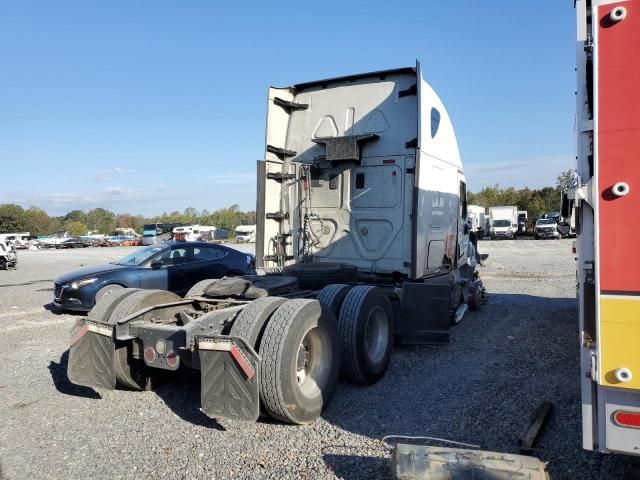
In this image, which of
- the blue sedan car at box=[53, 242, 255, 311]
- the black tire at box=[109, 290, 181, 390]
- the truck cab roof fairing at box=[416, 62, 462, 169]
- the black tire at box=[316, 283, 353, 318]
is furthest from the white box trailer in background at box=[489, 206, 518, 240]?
the black tire at box=[109, 290, 181, 390]

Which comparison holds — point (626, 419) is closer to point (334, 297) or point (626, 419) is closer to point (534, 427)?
point (534, 427)

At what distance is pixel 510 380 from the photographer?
552cm

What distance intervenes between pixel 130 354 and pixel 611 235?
439 cm

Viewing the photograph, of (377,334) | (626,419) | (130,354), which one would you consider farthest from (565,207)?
(130,354)

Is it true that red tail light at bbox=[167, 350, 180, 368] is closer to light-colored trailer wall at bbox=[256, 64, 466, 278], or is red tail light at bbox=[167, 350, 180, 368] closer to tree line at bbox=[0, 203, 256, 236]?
light-colored trailer wall at bbox=[256, 64, 466, 278]

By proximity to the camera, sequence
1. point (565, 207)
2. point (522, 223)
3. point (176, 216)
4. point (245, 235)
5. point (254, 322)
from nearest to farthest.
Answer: point (565, 207) < point (254, 322) < point (522, 223) < point (245, 235) < point (176, 216)

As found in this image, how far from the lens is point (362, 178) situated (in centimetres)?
760

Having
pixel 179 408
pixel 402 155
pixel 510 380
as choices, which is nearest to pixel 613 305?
pixel 510 380

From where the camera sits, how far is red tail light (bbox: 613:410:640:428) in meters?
2.69

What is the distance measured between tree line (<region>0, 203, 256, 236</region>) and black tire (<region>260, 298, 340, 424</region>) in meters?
82.5

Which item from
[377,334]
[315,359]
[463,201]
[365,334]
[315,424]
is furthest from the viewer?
[463,201]

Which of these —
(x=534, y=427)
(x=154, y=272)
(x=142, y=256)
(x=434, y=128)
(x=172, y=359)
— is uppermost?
(x=434, y=128)

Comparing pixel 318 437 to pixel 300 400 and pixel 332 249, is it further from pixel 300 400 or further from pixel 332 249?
pixel 332 249

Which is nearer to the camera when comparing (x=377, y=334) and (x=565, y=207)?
(x=565, y=207)
